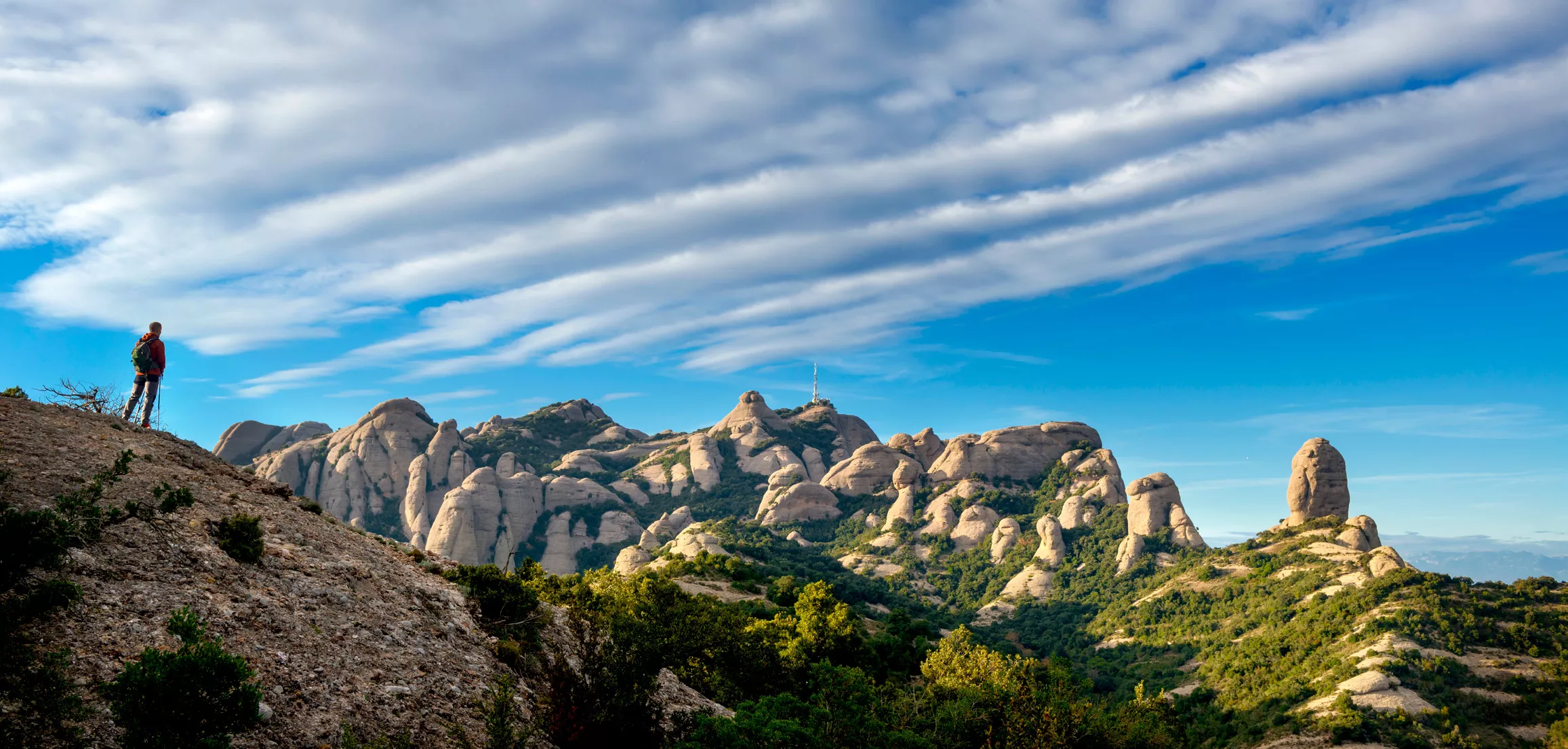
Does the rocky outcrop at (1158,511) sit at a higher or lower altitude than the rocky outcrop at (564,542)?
higher

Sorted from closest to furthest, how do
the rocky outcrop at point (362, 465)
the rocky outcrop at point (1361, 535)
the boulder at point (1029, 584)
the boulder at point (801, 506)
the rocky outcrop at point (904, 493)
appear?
the rocky outcrop at point (1361, 535), the boulder at point (1029, 584), the rocky outcrop at point (904, 493), the boulder at point (801, 506), the rocky outcrop at point (362, 465)

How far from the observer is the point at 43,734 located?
13.0 meters

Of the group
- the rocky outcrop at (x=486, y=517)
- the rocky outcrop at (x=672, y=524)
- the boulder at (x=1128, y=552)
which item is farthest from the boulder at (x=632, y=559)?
the boulder at (x=1128, y=552)

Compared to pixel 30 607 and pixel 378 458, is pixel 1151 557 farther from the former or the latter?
pixel 378 458

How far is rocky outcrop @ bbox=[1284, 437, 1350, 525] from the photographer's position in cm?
11631

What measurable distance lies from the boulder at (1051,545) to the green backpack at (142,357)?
133110 mm

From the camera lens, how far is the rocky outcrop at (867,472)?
612 ft

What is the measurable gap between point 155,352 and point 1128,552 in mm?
132861

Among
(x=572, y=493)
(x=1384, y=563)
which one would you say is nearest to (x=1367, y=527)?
(x=1384, y=563)

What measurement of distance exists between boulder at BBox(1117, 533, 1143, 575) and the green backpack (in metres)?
129

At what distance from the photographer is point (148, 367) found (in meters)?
29.3

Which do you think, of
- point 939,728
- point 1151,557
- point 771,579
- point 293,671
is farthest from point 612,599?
point 1151,557

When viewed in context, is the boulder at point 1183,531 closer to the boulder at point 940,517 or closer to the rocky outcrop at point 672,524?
the boulder at point 940,517

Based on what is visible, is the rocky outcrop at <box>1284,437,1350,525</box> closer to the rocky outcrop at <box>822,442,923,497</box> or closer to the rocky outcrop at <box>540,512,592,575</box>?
the rocky outcrop at <box>822,442,923,497</box>
